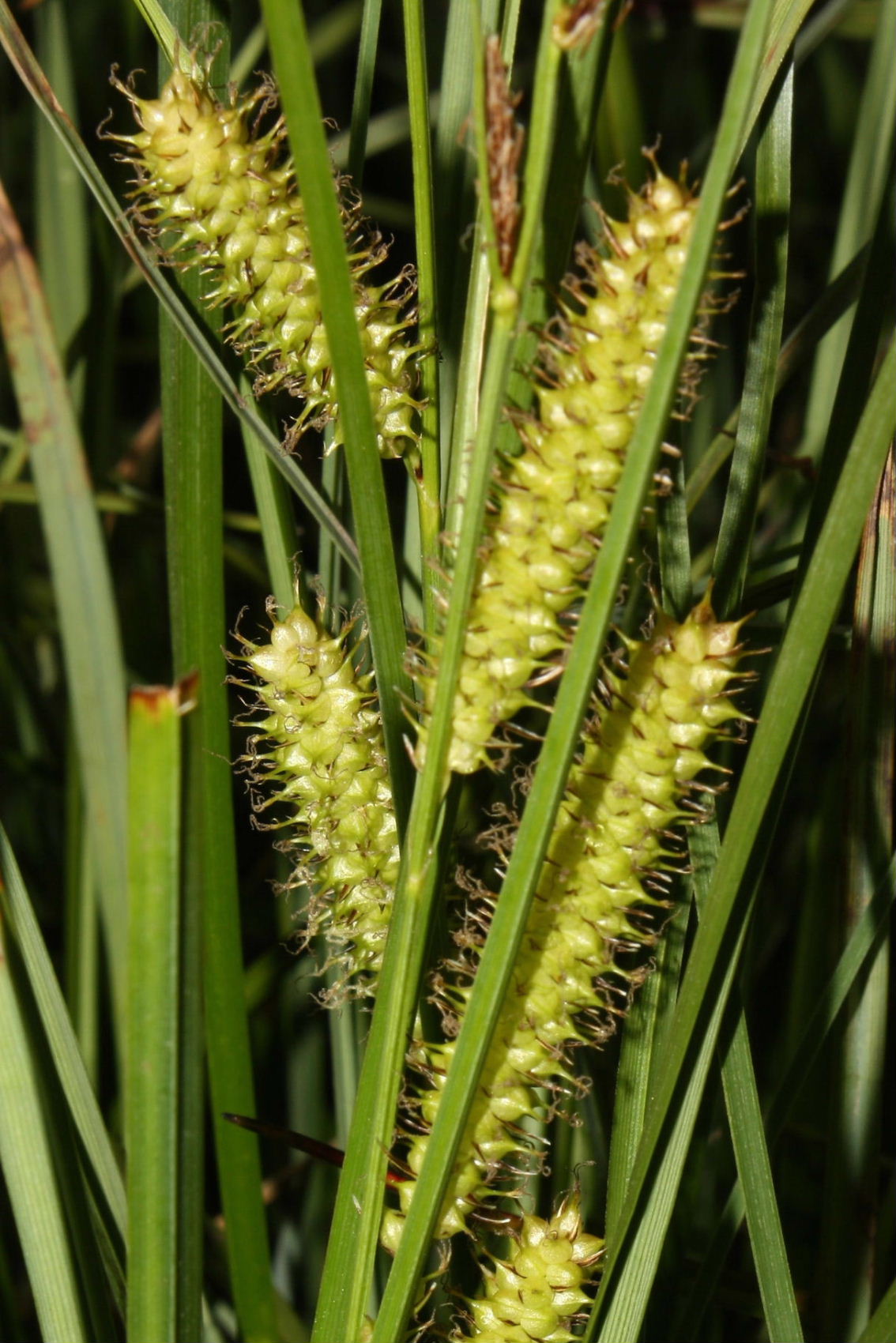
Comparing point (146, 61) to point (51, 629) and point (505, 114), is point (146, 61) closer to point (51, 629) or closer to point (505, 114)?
point (51, 629)

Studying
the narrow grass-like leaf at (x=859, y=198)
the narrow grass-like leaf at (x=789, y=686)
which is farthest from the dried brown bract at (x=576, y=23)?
the narrow grass-like leaf at (x=859, y=198)

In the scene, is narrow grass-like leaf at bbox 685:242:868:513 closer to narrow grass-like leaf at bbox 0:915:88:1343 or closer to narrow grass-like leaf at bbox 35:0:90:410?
narrow grass-like leaf at bbox 0:915:88:1343

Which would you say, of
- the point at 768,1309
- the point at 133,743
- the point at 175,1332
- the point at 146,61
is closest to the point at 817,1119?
the point at 768,1309

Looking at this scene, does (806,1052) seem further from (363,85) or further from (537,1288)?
(363,85)

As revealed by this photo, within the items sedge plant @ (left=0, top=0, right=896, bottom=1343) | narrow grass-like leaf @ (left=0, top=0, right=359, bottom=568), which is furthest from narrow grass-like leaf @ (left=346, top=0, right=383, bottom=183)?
narrow grass-like leaf @ (left=0, top=0, right=359, bottom=568)

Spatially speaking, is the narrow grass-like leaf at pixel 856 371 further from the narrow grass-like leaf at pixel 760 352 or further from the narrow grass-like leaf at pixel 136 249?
the narrow grass-like leaf at pixel 136 249
